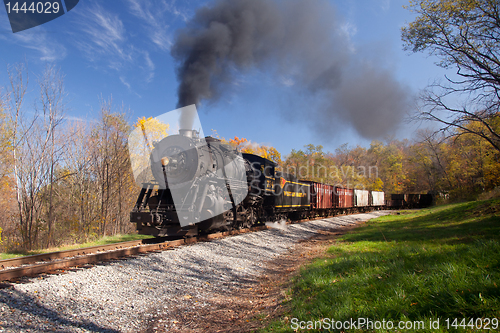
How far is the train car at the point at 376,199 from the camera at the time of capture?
43.3 metres

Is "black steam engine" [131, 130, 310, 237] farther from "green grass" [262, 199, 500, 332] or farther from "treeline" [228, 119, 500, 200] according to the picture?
"treeline" [228, 119, 500, 200]

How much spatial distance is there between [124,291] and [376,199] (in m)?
46.4

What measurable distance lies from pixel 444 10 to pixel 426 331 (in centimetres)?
1551

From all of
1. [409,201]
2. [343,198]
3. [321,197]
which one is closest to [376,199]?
[409,201]

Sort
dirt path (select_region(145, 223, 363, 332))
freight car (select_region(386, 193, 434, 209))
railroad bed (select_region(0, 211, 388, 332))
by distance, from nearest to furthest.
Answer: railroad bed (select_region(0, 211, 388, 332)) → dirt path (select_region(145, 223, 363, 332)) → freight car (select_region(386, 193, 434, 209))

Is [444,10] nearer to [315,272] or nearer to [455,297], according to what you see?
[315,272]

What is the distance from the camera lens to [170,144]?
32.4 ft

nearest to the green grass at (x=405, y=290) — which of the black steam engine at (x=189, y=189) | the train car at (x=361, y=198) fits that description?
the black steam engine at (x=189, y=189)

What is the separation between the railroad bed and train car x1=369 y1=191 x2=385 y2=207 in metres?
39.5

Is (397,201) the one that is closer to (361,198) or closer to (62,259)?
(361,198)

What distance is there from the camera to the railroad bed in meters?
4.03

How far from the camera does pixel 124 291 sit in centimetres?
530

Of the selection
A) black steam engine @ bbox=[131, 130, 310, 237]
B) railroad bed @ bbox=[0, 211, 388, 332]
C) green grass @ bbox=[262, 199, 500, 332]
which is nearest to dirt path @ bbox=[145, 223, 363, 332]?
railroad bed @ bbox=[0, 211, 388, 332]

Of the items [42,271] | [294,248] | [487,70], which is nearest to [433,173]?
[487,70]
